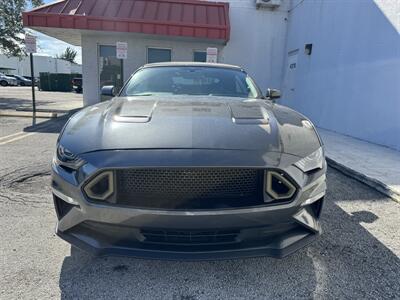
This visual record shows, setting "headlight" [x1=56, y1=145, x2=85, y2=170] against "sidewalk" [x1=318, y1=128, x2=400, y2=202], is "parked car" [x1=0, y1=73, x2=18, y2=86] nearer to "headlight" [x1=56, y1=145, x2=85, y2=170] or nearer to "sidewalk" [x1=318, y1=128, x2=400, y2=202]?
"sidewalk" [x1=318, y1=128, x2=400, y2=202]

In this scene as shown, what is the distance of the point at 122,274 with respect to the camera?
7.36 feet

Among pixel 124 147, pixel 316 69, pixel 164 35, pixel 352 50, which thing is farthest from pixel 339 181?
pixel 164 35

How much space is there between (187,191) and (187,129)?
434 millimetres

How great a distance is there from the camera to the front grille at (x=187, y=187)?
1.92 metres

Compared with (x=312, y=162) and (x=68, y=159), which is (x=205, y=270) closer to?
(x=312, y=162)

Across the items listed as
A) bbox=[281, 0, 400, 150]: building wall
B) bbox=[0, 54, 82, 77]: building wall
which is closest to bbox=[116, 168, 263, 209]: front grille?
bbox=[281, 0, 400, 150]: building wall

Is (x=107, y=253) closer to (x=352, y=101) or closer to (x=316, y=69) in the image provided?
(x=352, y=101)

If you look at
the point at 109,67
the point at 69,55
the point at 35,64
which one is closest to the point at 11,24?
the point at 109,67

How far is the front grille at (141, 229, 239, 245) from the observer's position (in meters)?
1.92

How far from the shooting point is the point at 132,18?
1023cm

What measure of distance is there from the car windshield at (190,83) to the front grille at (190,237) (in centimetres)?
183

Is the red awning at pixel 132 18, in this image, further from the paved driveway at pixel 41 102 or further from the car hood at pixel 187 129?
the car hood at pixel 187 129

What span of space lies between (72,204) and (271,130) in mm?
1396

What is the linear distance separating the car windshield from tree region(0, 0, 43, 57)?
59.7 ft
